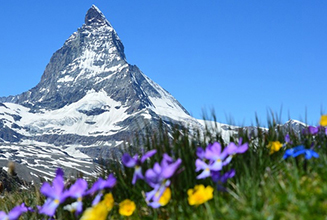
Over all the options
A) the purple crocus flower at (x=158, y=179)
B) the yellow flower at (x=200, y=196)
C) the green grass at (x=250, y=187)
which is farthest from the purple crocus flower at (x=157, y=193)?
the yellow flower at (x=200, y=196)

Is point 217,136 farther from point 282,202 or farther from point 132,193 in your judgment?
point 282,202

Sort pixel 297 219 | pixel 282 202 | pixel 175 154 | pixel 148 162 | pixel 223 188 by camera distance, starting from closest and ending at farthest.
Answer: pixel 297 219
pixel 282 202
pixel 223 188
pixel 175 154
pixel 148 162

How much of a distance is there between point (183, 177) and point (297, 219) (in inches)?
53.1

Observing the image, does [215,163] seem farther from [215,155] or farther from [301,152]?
[301,152]

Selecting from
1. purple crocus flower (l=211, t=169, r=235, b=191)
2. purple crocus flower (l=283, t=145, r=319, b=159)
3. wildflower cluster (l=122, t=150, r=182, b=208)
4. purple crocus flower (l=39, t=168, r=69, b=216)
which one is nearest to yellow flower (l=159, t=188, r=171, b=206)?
wildflower cluster (l=122, t=150, r=182, b=208)

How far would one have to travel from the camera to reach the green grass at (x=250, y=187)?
91.6 inches

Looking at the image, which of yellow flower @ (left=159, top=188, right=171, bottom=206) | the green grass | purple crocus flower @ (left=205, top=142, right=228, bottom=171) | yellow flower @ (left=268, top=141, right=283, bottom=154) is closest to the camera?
the green grass

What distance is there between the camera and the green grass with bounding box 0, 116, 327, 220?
2.33m

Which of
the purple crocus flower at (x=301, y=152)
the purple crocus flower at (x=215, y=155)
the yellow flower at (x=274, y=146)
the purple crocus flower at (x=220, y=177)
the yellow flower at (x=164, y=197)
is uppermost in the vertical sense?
the yellow flower at (x=274, y=146)

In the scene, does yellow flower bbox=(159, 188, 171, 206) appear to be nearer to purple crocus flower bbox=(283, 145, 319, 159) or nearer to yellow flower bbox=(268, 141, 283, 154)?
purple crocus flower bbox=(283, 145, 319, 159)

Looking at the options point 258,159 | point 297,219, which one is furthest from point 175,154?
point 297,219

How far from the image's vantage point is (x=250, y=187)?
291cm

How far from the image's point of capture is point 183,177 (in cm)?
334

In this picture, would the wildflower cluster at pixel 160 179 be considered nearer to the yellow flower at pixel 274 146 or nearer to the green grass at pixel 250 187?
the green grass at pixel 250 187
